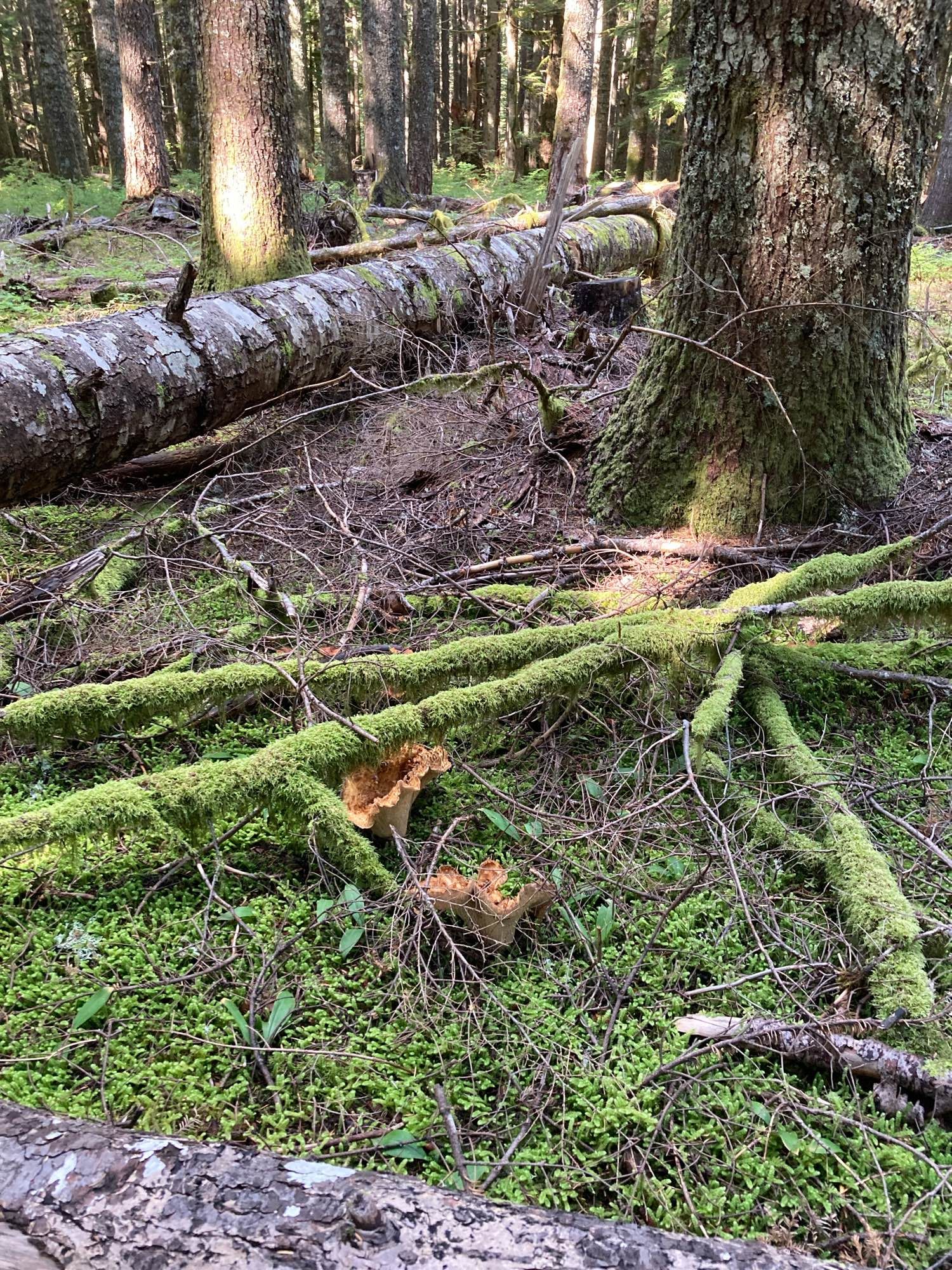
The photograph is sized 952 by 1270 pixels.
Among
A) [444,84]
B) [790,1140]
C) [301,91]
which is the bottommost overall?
[790,1140]

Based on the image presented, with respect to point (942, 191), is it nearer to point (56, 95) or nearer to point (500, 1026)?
point (500, 1026)

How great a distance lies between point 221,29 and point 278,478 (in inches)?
144

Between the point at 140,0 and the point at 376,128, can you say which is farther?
the point at 376,128

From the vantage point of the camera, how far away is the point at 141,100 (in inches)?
484

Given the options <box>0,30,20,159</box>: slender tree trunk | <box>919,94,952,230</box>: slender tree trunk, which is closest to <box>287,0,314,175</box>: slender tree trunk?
<box>0,30,20,159</box>: slender tree trunk

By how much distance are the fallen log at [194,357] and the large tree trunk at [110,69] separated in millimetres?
12613

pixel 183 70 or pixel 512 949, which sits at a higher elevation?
pixel 183 70

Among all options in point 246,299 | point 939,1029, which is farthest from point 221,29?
point 939,1029

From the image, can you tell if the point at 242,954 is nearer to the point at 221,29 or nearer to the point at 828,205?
the point at 828,205

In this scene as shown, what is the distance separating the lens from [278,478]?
16.1 feet

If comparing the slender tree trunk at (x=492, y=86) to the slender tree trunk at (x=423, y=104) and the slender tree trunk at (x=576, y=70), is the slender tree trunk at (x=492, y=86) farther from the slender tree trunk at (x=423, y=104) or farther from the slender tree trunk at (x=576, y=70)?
the slender tree trunk at (x=576, y=70)

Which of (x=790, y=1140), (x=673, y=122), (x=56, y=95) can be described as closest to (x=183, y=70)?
(x=56, y=95)

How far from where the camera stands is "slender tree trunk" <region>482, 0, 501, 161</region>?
2580 cm

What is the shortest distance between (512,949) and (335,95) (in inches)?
714
